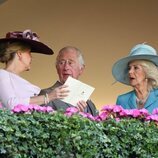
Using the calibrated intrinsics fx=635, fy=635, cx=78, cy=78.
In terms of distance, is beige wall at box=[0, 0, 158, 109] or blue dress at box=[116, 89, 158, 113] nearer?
blue dress at box=[116, 89, 158, 113]

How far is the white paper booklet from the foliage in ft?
1.61

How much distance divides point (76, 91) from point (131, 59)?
36.2 inches

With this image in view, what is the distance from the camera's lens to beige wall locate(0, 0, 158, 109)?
802cm

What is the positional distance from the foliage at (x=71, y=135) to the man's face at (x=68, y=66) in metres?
1.14

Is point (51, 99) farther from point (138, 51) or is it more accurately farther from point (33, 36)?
point (138, 51)

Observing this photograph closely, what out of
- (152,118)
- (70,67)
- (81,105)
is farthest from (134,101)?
(152,118)

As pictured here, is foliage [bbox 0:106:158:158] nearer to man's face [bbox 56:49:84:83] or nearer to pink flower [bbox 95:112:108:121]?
pink flower [bbox 95:112:108:121]

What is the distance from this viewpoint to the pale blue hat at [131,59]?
4895mm

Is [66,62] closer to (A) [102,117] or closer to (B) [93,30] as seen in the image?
(A) [102,117]

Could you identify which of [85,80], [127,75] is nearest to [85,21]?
[85,80]

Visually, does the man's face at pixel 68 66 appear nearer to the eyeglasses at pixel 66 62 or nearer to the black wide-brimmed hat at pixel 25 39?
the eyeglasses at pixel 66 62

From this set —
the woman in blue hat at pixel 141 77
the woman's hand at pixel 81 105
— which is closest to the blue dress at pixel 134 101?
the woman in blue hat at pixel 141 77

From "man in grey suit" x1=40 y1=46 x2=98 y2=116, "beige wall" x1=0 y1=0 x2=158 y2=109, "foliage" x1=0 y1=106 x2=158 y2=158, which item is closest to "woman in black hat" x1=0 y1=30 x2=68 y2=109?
"man in grey suit" x1=40 y1=46 x2=98 y2=116

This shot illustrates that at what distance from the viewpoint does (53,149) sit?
3217 millimetres
